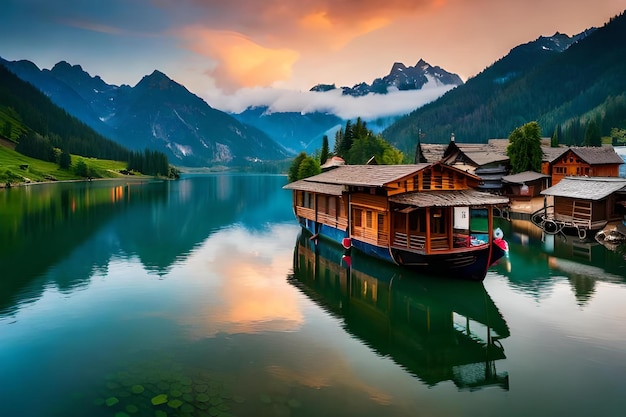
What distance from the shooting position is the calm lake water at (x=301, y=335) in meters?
16.4

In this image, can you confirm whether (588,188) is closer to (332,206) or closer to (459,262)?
(332,206)

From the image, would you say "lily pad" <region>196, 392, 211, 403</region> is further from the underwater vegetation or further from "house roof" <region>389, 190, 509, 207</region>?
"house roof" <region>389, 190, 509, 207</region>

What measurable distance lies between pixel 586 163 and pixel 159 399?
7659 centimetres

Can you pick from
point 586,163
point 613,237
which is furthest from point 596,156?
point 613,237

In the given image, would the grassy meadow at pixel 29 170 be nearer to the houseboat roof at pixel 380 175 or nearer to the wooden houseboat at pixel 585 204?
the houseboat roof at pixel 380 175

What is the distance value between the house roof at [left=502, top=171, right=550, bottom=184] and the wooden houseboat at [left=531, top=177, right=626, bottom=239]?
18.5m

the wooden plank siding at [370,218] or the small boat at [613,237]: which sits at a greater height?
the wooden plank siding at [370,218]

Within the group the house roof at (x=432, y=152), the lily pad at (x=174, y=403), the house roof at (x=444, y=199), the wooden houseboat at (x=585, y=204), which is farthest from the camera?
the house roof at (x=432, y=152)

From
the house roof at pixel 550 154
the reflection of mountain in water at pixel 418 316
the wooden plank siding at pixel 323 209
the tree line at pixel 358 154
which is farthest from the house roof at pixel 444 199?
the tree line at pixel 358 154

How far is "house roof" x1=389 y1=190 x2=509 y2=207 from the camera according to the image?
3203 cm

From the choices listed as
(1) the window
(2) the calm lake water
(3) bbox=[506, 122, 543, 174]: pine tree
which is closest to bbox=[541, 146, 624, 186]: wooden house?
(3) bbox=[506, 122, 543, 174]: pine tree

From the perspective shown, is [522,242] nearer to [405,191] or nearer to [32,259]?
[405,191]

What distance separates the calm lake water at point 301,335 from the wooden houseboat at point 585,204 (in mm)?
8640

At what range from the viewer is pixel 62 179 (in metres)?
173
